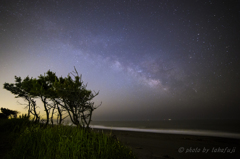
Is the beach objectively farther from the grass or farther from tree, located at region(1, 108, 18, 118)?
tree, located at region(1, 108, 18, 118)

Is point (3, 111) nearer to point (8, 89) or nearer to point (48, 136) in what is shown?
point (8, 89)

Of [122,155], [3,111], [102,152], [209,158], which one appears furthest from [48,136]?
[3,111]

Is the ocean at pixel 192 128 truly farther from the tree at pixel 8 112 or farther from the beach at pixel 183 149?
the tree at pixel 8 112

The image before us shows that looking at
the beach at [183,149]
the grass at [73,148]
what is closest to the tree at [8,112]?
the beach at [183,149]

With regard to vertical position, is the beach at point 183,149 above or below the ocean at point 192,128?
above

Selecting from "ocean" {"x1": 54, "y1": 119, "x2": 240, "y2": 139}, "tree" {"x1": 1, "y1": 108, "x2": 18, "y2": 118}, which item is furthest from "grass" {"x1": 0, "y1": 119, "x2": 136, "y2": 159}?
"tree" {"x1": 1, "y1": 108, "x2": 18, "y2": 118}

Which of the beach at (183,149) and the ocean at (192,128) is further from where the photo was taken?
the ocean at (192,128)

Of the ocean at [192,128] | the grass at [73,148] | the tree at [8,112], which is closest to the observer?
the grass at [73,148]

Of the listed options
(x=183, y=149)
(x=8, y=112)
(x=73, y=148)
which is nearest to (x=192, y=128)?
(x=183, y=149)

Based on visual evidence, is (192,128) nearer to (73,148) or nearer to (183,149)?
(183,149)

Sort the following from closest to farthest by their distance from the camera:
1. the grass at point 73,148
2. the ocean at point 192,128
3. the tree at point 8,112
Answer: the grass at point 73,148 → the ocean at point 192,128 → the tree at point 8,112

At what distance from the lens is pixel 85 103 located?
4.86 metres

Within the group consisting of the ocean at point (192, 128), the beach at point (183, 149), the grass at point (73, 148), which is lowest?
the ocean at point (192, 128)

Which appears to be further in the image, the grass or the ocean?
the ocean
